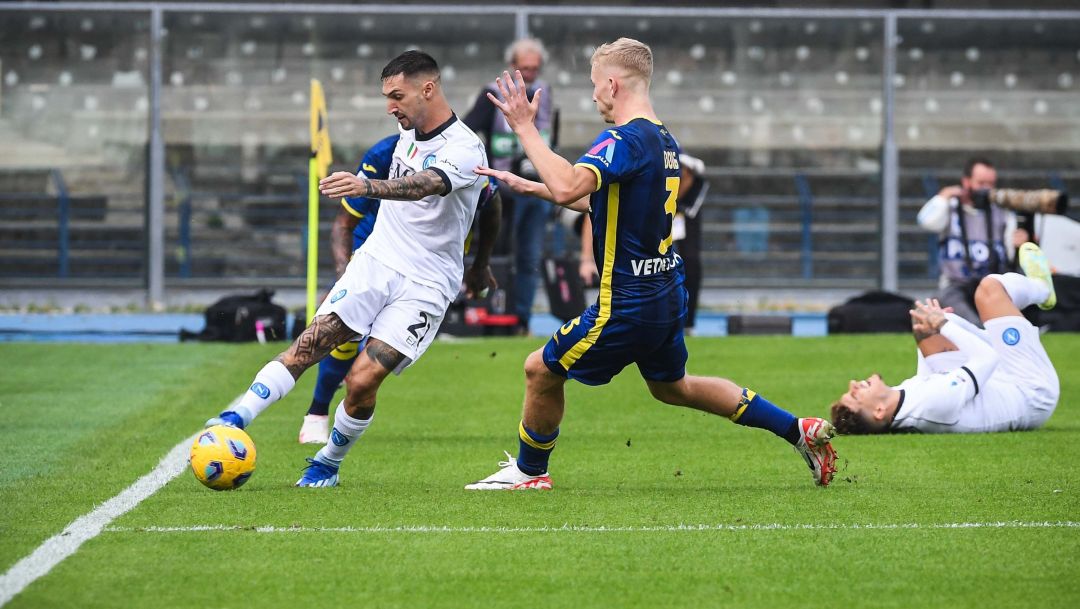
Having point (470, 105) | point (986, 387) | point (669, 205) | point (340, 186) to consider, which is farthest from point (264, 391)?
point (470, 105)

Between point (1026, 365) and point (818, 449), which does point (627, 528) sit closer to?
point (818, 449)

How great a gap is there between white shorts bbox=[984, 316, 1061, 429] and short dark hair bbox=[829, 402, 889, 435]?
2.57ft

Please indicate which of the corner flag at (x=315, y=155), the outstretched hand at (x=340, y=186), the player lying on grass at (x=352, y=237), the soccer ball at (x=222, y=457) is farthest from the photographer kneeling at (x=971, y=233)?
the soccer ball at (x=222, y=457)

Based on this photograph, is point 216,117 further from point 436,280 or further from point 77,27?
point 436,280

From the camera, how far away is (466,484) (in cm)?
728

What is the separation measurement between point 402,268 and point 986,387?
352 cm

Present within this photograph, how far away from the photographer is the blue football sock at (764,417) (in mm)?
7086

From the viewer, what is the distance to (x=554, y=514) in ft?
20.7

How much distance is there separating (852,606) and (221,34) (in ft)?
55.4

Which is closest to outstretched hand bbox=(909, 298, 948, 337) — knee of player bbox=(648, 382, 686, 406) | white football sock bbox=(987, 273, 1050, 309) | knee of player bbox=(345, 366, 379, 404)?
white football sock bbox=(987, 273, 1050, 309)

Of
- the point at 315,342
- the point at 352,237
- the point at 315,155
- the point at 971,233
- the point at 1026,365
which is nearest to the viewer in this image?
the point at 315,342

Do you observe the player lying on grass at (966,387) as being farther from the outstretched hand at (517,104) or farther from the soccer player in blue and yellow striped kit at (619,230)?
the outstretched hand at (517,104)

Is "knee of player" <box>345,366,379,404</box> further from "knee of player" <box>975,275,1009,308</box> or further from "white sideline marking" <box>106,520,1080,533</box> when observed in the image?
"knee of player" <box>975,275,1009,308</box>

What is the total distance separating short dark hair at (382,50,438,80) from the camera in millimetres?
7320
